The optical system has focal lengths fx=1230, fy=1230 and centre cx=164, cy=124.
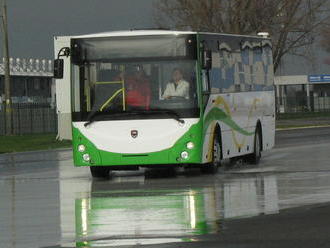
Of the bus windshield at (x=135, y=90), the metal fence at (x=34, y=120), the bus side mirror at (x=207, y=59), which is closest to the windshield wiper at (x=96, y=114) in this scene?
the bus windshield at (x=135, y=90)

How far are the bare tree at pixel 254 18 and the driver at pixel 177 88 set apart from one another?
47.2m

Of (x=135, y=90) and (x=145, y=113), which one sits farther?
(x=135, y=90)

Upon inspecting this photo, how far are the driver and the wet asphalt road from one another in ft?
5.43

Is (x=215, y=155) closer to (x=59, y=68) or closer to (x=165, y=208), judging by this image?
(x=59, y=68)

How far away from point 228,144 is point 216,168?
1.01 m

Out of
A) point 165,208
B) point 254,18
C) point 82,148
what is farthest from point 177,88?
point 254,18

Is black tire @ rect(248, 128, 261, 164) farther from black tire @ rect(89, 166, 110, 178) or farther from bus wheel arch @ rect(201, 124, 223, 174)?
black tire @ rect(89, 166, 110, 178)

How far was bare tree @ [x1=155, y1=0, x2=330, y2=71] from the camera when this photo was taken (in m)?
71.8

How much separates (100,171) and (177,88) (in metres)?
2.66

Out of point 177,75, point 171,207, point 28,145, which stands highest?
point 177,75

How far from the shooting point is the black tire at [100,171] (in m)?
25.2

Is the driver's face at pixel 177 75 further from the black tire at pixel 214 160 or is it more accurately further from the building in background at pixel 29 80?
the building in background at pixel 29 80

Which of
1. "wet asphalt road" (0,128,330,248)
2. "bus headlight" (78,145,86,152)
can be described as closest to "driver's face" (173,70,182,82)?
"wet asphalt road" (0,128,330,248)

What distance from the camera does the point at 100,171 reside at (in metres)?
25.3
